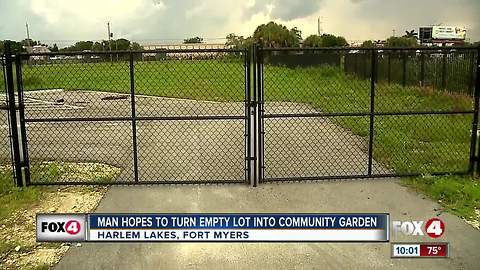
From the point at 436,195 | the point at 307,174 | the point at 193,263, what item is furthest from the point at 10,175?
the point at 436,195

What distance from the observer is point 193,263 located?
160 inches

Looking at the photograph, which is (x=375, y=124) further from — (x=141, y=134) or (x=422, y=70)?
(x=422, y=70)

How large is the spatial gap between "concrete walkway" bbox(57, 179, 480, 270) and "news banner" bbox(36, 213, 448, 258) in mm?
127

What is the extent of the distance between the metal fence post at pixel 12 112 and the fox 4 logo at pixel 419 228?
201 inches

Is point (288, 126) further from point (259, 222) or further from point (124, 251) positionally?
point (124, 251)

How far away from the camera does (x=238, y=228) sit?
4797 millimetres

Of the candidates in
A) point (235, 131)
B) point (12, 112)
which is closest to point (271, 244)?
point (12, 112)

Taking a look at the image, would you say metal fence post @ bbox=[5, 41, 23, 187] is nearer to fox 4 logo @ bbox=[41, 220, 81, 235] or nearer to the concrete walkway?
the concrete walkway

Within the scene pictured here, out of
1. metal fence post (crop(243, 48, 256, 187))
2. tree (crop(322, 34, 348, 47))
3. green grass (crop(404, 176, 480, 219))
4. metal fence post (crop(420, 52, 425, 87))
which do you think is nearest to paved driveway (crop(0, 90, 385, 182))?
metal fence post (crop(243, 48, 256, 187))

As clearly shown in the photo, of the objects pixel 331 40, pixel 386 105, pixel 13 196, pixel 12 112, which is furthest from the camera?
pixel 331 40

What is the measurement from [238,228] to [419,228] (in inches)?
78.3

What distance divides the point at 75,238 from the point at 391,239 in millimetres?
3296

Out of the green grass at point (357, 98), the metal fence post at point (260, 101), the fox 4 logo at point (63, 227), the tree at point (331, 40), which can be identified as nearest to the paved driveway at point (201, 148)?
the metal fence post at point (260, 101)

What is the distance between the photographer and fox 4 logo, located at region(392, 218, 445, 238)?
4.65 metres
